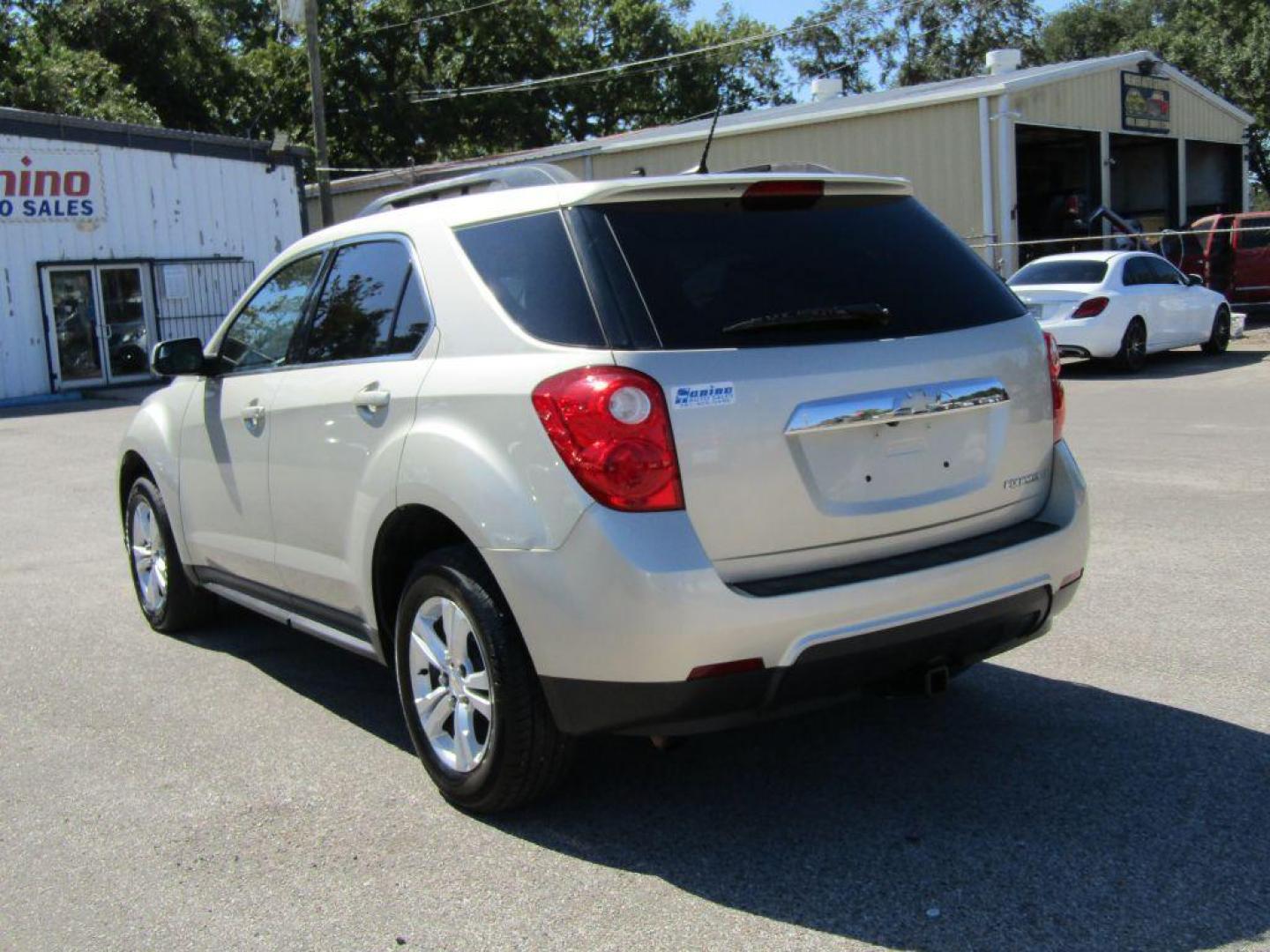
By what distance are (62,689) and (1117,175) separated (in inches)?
1297

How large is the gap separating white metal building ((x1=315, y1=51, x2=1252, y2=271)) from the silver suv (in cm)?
1707

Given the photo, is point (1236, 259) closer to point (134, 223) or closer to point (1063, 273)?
point (1063, 273)

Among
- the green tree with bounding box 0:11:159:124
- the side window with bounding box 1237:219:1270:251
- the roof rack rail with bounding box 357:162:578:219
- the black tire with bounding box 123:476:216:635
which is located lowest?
the black tire with bounding box 123:476:216:635

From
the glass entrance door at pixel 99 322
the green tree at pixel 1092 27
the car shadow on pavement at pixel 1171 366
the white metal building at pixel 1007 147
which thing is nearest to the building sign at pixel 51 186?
the glass entrance door at pixel 99 322

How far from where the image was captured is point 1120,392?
1522 cm

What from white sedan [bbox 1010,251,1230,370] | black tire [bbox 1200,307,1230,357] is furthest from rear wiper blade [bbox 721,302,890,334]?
black tire [bbox 1200,307,1230,357]

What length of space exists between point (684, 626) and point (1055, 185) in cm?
3202

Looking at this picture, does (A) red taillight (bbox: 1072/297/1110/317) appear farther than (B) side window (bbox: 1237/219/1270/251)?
No

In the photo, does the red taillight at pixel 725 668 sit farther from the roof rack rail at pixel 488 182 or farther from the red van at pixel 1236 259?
the red van at pixel 1236 259

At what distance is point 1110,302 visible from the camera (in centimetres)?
1681

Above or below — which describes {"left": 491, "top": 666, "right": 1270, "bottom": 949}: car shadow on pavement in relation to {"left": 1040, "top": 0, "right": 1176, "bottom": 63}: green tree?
below

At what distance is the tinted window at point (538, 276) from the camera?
3576 mm

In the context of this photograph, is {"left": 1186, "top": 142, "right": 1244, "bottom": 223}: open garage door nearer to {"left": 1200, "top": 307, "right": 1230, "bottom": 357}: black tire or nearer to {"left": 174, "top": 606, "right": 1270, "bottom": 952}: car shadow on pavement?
{"left": 1200, "top": 307, "right": 1230, "bottom": 357}: black tire

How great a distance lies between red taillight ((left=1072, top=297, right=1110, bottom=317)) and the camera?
55.0ft
